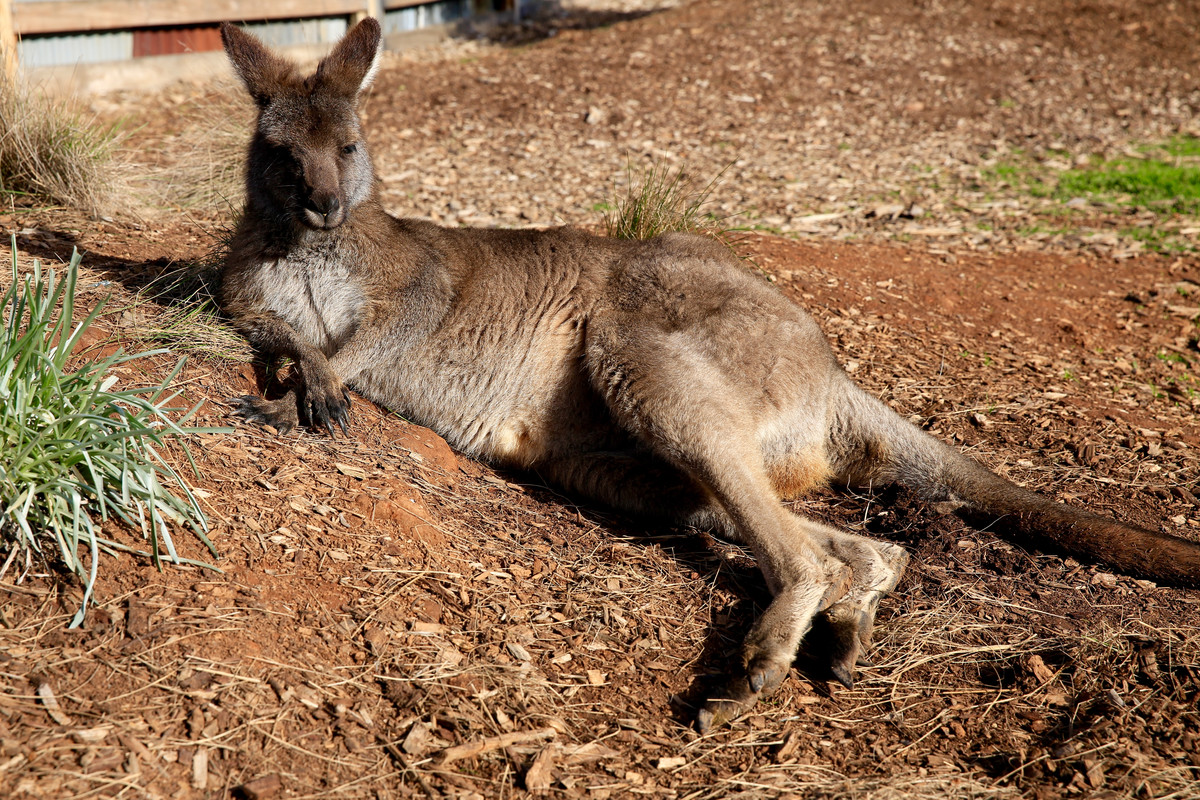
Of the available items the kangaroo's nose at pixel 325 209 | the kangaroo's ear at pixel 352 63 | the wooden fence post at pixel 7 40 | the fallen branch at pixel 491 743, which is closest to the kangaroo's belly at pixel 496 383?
the kangaroo's nose at pixel 325 209

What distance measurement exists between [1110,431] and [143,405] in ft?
16.9

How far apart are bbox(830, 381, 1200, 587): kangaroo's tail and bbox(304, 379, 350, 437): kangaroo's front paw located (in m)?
2.52

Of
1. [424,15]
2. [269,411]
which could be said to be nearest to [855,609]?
[269,411]

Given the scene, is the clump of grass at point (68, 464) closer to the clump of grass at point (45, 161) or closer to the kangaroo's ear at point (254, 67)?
the kangaroo's ear at point (254, 67)

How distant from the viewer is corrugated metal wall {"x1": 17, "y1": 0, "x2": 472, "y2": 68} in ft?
31.7

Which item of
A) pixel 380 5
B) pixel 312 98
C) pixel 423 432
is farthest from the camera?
pixel 380 5

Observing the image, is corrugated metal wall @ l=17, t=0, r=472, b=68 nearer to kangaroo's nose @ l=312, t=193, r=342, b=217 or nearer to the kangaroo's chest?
the kangaroo's chest

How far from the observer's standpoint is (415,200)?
8.45 meters

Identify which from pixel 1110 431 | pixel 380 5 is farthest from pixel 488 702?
pixel 380 5

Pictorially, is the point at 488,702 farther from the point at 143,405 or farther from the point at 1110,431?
the point at 1110,431

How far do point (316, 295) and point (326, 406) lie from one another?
675mm

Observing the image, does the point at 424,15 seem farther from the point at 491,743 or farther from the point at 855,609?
the point at 491,743

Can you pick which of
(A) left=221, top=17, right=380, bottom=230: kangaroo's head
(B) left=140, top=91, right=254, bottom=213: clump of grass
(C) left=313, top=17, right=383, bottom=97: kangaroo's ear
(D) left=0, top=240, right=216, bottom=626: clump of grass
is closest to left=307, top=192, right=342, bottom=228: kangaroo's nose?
(A) left=221, top=17, right=380, bottom=230: kangaroo's head

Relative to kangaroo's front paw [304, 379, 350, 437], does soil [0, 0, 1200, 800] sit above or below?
below
